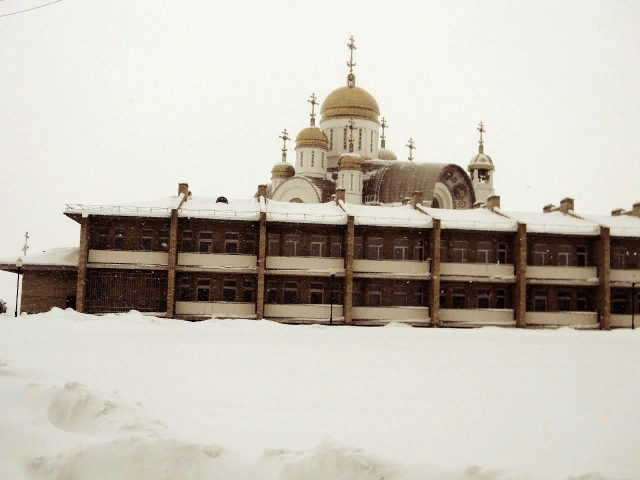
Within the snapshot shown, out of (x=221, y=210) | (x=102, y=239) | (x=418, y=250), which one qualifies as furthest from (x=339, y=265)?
(x=102, y=239)

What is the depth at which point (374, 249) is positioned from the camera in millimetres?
32156

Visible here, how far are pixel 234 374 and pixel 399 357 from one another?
5.00 metres

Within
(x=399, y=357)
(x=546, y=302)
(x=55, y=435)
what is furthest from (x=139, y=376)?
(x=546, y=302)

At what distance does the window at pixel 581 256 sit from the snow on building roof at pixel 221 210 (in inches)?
663

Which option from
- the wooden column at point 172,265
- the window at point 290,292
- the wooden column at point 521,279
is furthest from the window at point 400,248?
the wooden column at point 172,265

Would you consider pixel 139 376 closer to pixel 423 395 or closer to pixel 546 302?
pixel 423 395

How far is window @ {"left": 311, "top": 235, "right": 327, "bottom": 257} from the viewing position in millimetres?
31625

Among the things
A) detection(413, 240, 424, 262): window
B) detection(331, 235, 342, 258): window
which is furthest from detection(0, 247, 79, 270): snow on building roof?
detection(413, 240, 424, 262): window

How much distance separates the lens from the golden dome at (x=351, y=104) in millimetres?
52750

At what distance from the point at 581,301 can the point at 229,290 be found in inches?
719

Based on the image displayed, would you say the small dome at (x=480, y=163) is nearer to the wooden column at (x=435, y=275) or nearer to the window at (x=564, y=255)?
the window at (x=564, y=255)

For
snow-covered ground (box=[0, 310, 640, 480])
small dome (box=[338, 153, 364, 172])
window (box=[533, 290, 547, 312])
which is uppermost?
small dome (box=[338, 153, 364, 172])

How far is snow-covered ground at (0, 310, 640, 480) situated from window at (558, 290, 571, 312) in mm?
16316

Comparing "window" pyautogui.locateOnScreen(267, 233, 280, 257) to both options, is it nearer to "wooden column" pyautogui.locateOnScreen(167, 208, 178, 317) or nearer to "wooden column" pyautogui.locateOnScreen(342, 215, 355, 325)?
"wooden column" pyautogui.locateOnScreen(342, 215, 355, 325)
